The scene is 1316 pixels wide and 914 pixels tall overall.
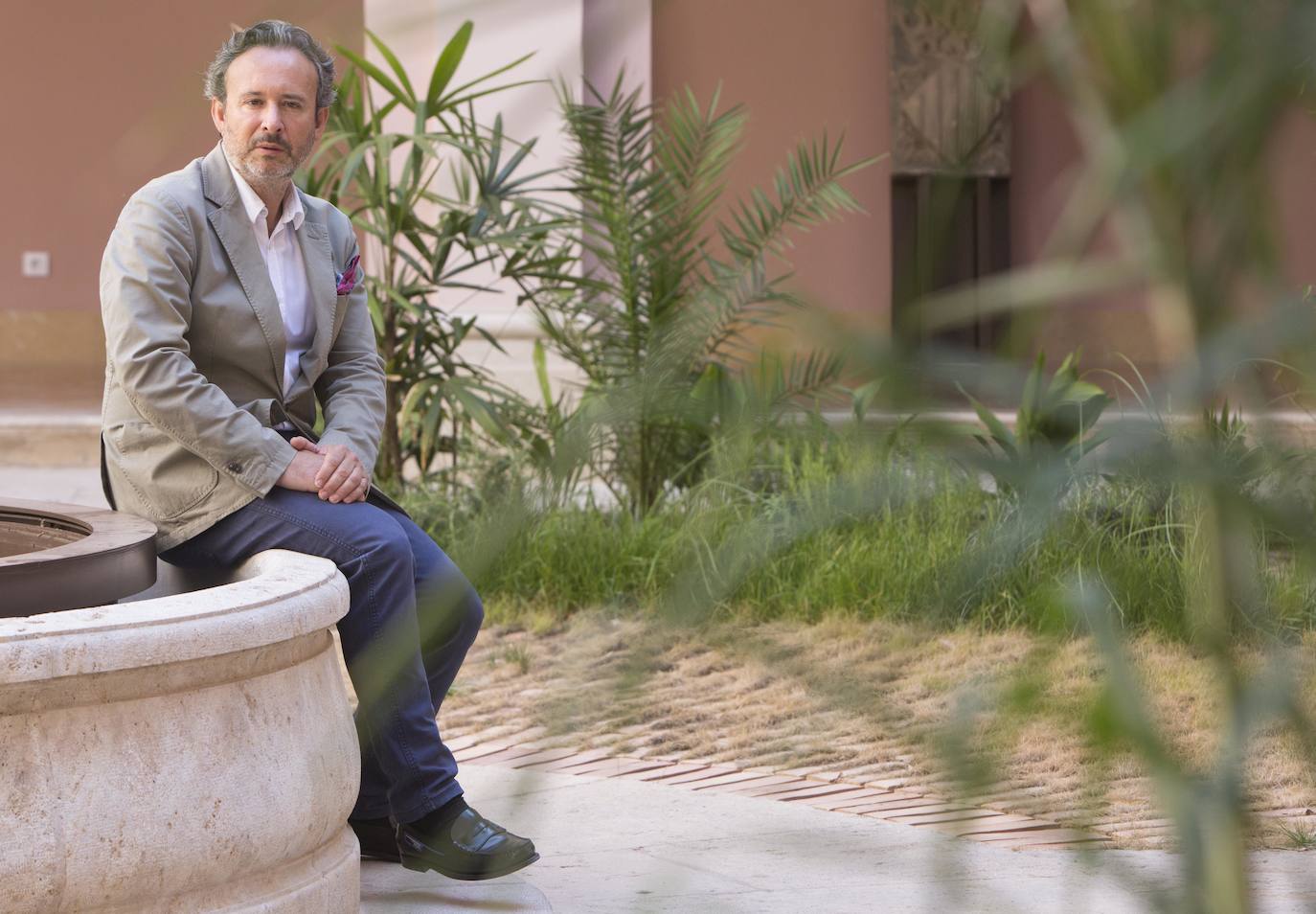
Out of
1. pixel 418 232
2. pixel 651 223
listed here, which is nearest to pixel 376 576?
pixel 651 223

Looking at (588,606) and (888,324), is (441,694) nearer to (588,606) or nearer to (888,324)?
(588,606)

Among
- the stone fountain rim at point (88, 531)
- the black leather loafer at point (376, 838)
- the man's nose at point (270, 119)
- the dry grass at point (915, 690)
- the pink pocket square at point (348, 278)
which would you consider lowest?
the black leather loafer at point (376, 838)

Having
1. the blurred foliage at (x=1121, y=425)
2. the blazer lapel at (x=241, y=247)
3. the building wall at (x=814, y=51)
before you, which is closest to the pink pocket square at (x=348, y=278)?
the blazer lapel at (x=241, y=247)

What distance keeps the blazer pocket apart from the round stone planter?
43cm

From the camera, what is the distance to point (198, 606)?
2.17m

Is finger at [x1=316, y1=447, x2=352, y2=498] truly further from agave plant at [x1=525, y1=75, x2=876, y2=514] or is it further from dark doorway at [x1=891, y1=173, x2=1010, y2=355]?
dark doorway at [x1=891, y1=173, x2=1010, y2=355]

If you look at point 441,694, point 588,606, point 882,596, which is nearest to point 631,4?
point 441,694

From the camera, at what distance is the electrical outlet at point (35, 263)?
11.0m

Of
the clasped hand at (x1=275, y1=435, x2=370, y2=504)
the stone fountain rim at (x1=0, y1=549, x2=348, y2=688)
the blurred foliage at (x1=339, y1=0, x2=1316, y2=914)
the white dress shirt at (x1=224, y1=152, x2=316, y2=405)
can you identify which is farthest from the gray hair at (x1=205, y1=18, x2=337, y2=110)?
the blurred foliage at (x1=339, y1=0, x2=1316, y2=914)

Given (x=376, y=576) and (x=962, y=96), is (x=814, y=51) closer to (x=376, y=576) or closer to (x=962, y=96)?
(x=962, y=96)

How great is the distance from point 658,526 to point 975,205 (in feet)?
15.1

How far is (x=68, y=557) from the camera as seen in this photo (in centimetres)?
233

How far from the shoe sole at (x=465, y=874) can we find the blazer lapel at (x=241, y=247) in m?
0.93

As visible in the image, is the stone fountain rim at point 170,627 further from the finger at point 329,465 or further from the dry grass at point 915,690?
the dry grass at point 915,690
